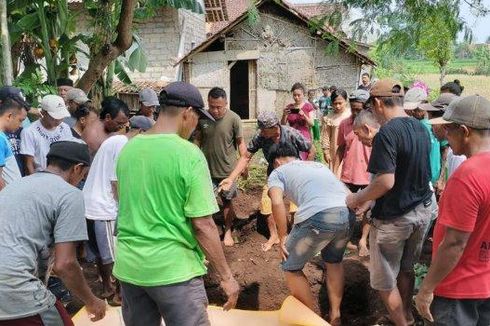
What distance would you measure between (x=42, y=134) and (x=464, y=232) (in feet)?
13.2

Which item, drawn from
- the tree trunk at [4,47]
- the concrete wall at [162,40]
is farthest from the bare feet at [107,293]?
the concrete wall at [162,40]

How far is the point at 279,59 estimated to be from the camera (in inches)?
658

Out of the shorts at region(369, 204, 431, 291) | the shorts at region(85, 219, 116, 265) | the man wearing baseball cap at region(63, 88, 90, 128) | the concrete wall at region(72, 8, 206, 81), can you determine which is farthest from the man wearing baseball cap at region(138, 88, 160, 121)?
the concrete wall at region(72, 8, 206, 81)

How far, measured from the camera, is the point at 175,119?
2.56 metres

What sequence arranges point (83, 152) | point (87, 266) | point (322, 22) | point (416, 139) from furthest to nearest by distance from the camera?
point (322, 22), point (87, 266), point (416, 139), point (83, 152)

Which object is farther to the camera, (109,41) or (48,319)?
(109,41)

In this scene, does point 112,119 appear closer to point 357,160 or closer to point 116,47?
point 116,47

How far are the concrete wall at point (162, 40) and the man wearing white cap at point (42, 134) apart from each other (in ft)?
37.4

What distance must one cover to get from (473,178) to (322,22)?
14.7ft

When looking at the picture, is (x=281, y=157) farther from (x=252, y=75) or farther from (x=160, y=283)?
(x=252, y=75)

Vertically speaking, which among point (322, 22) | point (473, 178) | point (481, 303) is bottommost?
point (481, 303)

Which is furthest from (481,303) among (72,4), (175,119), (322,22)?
(72,4)

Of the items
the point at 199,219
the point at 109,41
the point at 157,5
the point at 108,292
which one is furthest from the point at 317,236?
the point at 157,5

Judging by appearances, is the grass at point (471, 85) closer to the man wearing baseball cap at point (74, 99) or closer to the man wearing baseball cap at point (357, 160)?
the man wearing baseball cap at point (357, 160)
